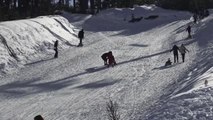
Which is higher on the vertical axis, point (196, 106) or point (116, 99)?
point (196, 106)

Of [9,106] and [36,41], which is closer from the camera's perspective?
[9,106]

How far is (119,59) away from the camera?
33.9 meters

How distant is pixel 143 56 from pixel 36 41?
8.70 metres

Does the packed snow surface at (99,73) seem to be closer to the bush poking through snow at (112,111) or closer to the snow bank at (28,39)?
the snow bank at (28,39)

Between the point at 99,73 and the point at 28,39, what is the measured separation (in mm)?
10344

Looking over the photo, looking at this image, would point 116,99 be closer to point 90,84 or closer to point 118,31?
point 90,84

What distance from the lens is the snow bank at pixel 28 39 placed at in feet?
107

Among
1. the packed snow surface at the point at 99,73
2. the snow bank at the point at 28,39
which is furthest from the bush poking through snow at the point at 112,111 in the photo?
the snow bank at the point at 28,39

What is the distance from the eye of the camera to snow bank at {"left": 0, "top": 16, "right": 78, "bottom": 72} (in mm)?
32625

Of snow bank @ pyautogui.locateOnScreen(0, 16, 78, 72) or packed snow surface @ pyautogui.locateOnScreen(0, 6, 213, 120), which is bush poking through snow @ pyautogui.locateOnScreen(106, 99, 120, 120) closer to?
packed snow surface @ pyautogui.locateOnScreen(0, 6, 213, 120)

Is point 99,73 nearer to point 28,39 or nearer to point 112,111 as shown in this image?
point 28,39

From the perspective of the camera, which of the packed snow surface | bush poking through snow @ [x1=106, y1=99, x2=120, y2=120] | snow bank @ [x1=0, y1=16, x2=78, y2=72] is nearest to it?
bush poking through snow @ [x1=106, y1=99, x2=120, y2=120]

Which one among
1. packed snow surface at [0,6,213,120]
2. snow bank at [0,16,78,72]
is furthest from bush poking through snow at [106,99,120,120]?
snow bank at [0,16,78,72]

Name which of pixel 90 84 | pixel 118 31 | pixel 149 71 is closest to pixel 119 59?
pixel 149 71
